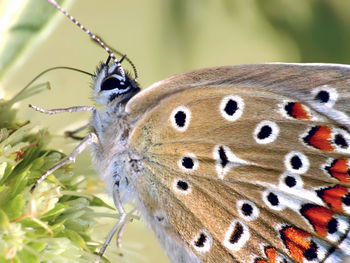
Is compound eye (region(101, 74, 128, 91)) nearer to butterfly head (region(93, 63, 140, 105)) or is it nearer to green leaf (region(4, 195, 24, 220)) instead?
butterfly head (region(93, 63, 140, 105))

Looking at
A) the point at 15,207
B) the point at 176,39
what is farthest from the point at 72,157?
the point at 176,39

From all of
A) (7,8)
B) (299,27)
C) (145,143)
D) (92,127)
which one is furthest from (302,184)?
(299,27)

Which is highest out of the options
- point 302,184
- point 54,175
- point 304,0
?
point 304,0

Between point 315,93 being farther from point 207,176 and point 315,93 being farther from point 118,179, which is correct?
point 118,179

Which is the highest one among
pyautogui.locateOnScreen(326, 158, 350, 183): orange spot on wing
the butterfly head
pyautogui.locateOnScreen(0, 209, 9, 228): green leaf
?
the butterfly head

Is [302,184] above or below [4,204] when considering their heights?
below

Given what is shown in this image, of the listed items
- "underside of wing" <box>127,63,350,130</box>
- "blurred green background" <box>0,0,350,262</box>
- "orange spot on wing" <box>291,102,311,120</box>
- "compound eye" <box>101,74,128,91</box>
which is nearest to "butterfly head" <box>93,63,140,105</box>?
"compound eye" <box>101,74,128,91</box>
